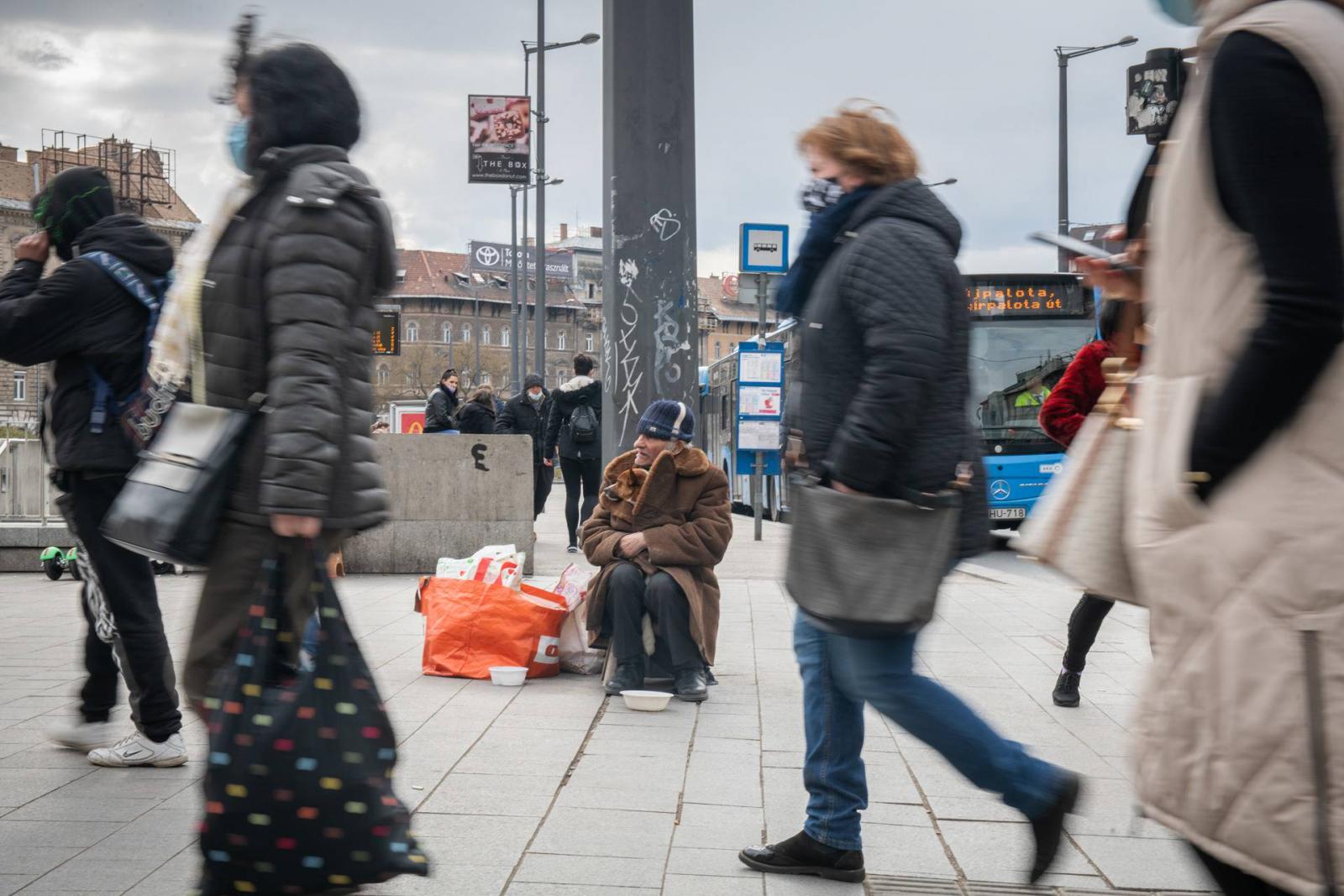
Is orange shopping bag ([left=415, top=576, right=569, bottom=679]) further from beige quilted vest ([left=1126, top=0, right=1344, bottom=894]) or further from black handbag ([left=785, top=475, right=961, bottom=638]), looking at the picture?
beige quilted vest ([left=1126, top=0, right=1344, bottom=894])

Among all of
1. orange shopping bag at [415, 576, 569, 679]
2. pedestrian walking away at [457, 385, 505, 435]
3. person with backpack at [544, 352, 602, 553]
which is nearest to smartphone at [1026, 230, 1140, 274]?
orange shopping bag at [415, 576, 569, 679]

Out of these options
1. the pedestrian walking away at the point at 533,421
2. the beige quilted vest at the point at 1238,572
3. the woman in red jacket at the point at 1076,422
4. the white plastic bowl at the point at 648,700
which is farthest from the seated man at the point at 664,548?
the pedestrian walking away at the point at 533,421

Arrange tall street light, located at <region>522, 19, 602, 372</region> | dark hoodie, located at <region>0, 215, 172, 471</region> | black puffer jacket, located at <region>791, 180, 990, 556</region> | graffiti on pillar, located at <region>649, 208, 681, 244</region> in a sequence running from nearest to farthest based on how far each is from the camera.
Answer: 1. black puffer jacket, located at <region>791, 180, 990, 556</region>
2. dark hoodie, located at <region>0, 215, 172, 471</region>
3. graffiti on pillar, located at <region>649, 208, 681, 244</region>
4. tall street light, located at <region>522, 19, 602, 372</region>

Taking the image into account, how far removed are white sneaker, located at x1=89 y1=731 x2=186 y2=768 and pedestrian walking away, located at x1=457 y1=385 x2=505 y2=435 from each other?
11.7 m

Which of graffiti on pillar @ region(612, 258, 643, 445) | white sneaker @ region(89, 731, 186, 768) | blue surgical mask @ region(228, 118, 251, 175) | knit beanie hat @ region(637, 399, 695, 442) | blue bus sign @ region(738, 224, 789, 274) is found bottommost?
white sneaker @ region(89, 731, 186, 768)

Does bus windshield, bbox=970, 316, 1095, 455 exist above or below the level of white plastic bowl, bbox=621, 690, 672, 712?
above

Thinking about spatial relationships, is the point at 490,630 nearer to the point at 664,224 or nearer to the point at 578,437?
the point at 664,224

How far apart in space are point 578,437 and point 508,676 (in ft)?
26.3

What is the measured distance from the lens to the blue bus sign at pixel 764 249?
15320mm

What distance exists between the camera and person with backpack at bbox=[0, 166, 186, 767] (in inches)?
185

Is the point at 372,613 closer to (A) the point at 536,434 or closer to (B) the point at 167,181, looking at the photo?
(A) the point at 536,434

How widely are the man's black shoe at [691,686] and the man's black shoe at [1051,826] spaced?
3255 millimetres

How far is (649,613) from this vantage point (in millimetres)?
6660

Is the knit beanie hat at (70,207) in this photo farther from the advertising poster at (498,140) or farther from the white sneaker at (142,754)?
the advertising poster at (498,140)
